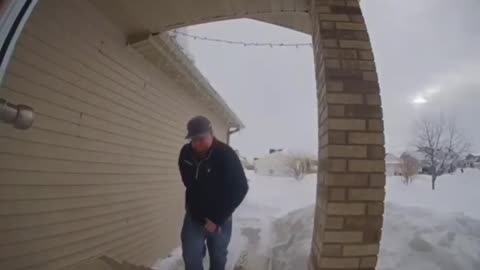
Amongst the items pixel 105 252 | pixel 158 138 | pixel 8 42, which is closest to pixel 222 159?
pixel 8 42

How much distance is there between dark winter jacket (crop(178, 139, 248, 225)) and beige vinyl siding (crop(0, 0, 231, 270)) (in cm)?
108

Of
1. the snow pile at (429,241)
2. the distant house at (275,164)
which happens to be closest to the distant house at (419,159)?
the distant house at (275,164)

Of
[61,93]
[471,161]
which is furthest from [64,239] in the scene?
[471,161]

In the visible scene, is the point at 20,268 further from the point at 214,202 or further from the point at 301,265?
the point at 301,265

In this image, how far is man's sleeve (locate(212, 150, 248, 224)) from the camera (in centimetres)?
217

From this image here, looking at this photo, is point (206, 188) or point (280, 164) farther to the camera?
point (280, 164)

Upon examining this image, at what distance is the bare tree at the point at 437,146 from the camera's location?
9.91 metres

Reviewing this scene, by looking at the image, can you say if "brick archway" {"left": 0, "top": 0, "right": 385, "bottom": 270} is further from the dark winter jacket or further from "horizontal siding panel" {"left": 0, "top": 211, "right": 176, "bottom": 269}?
the dark winter jacket

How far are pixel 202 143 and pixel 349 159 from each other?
0.94 m

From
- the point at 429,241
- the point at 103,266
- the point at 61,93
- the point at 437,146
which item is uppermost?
the point at 437,146

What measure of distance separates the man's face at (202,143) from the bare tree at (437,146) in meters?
8.74

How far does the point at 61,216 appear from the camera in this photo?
257 cm

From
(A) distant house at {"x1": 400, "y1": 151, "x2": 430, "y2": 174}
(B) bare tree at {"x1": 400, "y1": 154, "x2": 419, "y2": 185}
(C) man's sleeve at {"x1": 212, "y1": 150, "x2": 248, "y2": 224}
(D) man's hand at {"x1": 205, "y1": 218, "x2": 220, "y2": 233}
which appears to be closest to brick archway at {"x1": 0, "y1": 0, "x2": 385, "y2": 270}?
(C) man's sleeve at {"x1": 212, "y1": 150, "x2": 248, "y2": 224}

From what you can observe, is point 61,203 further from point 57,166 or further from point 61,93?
point 61,93
